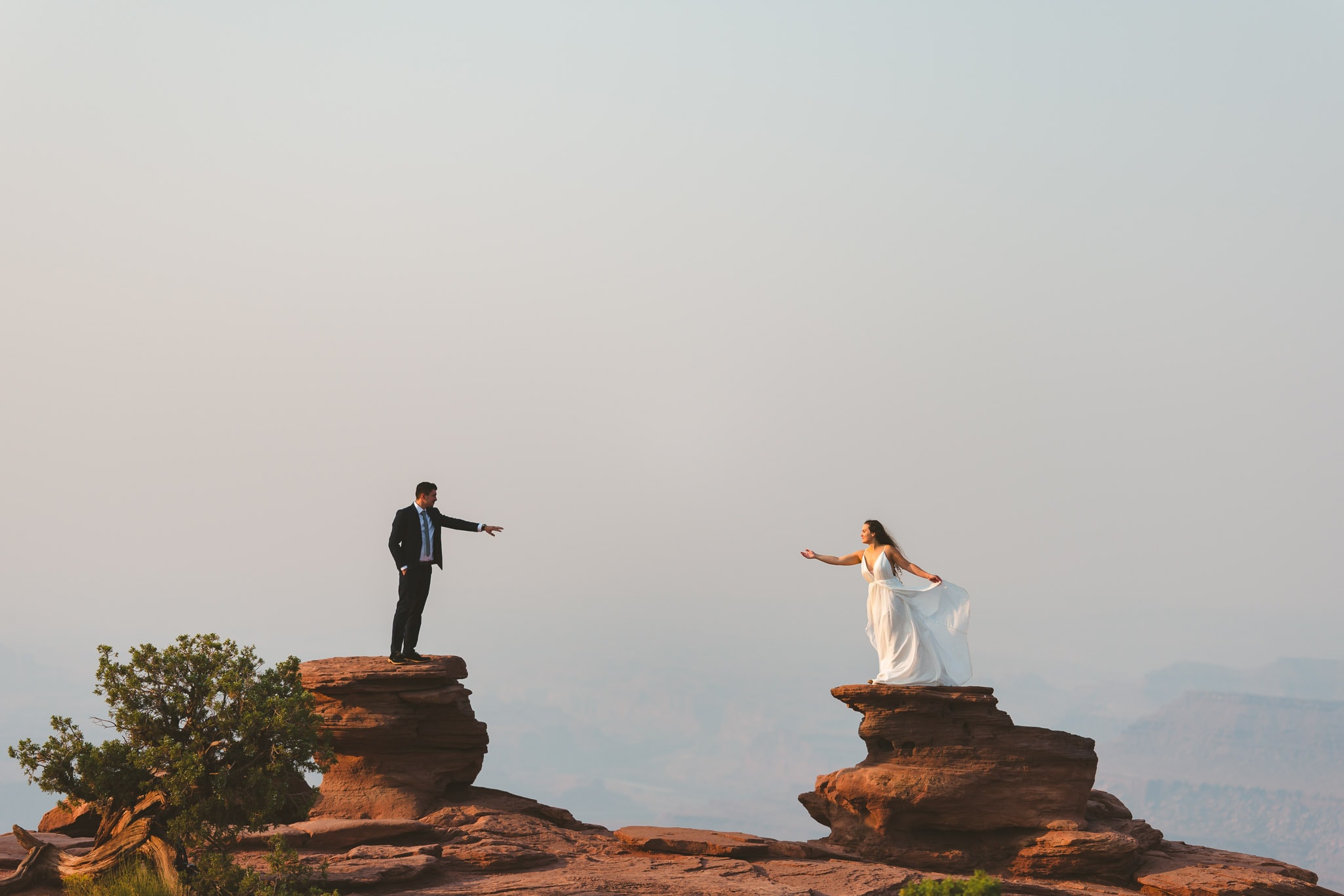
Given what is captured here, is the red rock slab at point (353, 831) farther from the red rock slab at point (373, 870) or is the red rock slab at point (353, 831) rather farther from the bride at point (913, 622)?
the bride at point (913, 622)

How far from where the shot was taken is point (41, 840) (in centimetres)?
1812

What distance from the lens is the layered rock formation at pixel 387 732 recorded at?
72.4ft

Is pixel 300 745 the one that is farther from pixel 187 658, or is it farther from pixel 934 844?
pixel 934 844

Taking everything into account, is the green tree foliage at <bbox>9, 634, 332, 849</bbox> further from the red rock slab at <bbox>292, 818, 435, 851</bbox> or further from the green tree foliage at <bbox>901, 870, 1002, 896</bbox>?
the green tree foliage at <bbox>901, 870, 1002, 896</bbox>

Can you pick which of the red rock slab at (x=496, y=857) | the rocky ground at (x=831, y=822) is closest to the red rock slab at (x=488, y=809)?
the rocky ground at (x=831, y=822)

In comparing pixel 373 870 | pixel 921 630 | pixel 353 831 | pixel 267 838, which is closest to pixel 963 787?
pixel 921 630

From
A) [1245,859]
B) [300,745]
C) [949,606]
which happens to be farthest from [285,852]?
[1245,859]

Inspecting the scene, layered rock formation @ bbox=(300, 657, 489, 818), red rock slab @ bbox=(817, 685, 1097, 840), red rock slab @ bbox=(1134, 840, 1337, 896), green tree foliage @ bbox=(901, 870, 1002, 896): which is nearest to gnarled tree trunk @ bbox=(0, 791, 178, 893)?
layered rock formation @ bbox=(300, 657, 489, 818)

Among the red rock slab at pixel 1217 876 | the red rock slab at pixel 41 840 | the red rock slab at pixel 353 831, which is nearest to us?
the red rock slab at pixel 41 840

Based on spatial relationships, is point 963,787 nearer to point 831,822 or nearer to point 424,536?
point 831,822

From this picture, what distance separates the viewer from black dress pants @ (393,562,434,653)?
21922 mm

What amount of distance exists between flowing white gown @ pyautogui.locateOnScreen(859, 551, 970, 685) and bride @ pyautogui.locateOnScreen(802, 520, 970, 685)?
0.04 ft

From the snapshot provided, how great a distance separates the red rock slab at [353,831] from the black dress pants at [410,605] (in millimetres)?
3548

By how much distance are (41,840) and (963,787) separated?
610 inches
